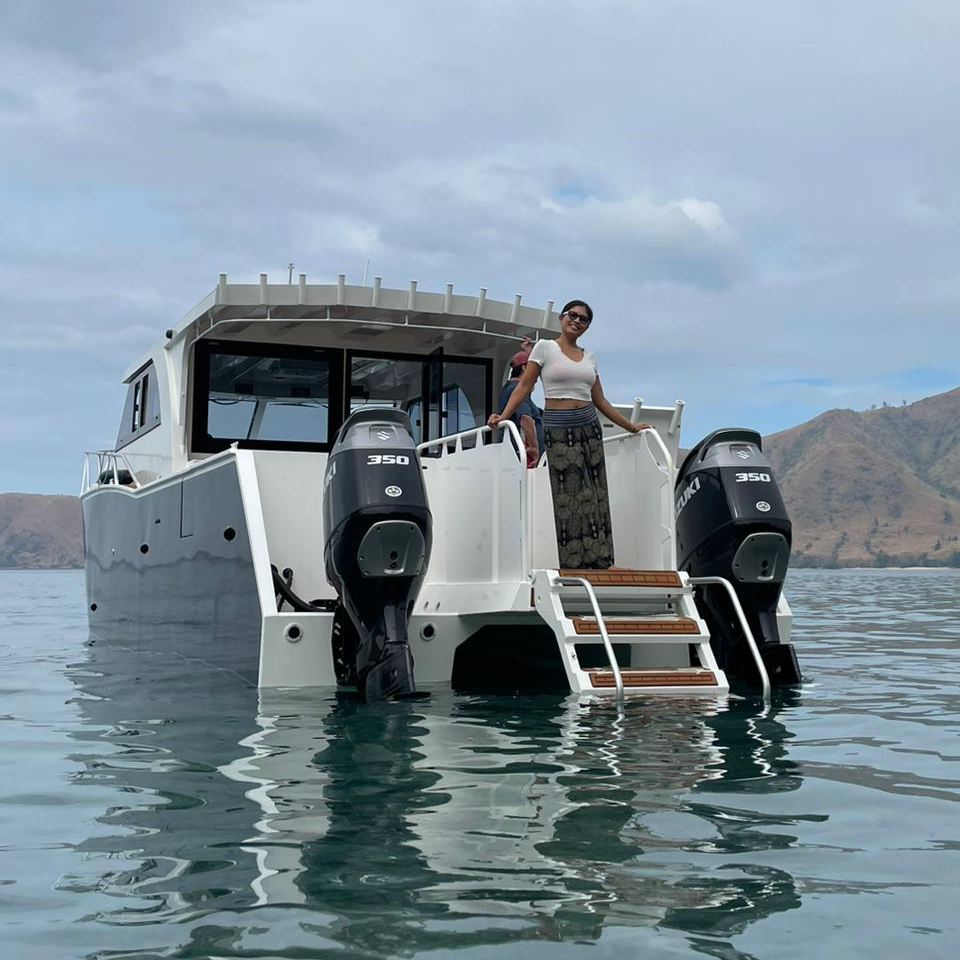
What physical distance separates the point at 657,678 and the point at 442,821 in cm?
313

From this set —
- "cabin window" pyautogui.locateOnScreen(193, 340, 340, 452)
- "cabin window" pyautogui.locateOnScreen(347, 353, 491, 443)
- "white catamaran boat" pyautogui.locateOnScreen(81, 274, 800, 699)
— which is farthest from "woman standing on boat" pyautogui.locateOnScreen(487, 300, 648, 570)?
"cabin window" pyautogui.locateOnScreen(193, 340, 340, 452)

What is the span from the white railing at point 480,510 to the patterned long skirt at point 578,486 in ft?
0.97

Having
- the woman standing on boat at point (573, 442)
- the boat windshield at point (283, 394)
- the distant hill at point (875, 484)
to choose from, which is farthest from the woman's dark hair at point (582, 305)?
the distant hill at point (875, 484)

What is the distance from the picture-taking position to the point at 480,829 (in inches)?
154

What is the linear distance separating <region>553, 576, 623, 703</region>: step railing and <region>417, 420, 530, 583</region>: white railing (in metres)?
0.28

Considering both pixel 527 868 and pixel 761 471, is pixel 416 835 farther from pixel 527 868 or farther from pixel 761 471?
pixel 761 471

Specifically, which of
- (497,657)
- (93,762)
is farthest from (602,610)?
(93,762)

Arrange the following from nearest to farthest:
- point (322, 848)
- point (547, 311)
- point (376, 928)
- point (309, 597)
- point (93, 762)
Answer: point (376, 928), point (322, 848), point (93, 762), point (309, 597), point (547, 311)

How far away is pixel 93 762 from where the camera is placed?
5375 mm

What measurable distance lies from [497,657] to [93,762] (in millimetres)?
3790

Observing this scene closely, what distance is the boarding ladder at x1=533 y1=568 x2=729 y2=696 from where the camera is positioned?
6.84 metres

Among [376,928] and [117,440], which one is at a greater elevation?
[117,440]

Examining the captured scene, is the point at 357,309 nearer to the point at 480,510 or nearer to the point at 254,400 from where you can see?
the point at 254,400

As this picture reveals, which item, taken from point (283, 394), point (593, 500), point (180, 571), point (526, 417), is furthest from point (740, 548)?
point (180, 571)
